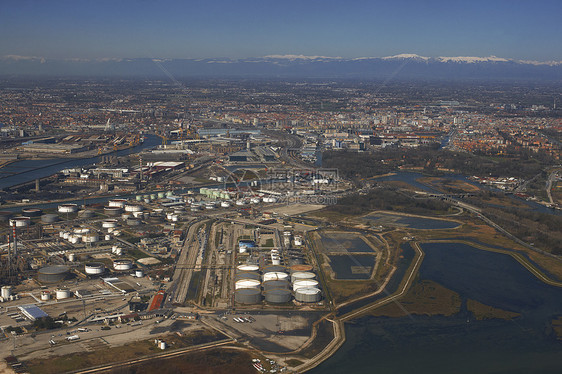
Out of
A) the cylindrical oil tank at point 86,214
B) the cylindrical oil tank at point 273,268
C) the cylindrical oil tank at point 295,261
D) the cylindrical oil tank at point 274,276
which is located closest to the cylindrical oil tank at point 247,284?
the cylindrical oil tank at point 274,276

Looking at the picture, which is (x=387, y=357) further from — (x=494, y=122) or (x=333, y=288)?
(x=494, y=122)

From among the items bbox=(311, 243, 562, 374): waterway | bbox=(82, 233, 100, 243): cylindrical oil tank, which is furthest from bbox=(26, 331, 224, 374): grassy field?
bbox=(82, 233, 100, 243): cylindrical oil tank

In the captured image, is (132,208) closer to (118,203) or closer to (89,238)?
(118,203)

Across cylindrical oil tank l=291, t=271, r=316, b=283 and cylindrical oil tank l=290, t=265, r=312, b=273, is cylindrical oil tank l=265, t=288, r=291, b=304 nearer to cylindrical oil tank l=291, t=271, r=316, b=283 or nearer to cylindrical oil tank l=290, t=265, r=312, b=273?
cylindrical oil tank l=291, t=271, r=316, b=283

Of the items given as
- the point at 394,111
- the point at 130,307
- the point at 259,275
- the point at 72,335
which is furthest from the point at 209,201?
the point at 394,111

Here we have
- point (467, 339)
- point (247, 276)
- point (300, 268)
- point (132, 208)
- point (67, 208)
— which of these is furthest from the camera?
point (132, 208)

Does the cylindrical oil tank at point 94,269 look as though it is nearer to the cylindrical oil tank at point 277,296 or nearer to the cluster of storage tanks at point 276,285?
the cluster of storage tanks at point 276,285

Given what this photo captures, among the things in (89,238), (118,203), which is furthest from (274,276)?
(118,203)
